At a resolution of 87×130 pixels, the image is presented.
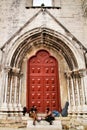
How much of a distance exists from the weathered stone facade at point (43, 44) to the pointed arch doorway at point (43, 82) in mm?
253

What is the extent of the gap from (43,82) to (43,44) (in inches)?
82.8

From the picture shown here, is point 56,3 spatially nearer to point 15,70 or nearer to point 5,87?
point 15,70

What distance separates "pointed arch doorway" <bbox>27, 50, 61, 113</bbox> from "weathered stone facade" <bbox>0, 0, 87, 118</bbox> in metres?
0.25

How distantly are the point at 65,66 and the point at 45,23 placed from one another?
2530mm

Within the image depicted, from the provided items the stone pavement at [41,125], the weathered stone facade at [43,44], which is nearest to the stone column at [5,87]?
the weathered stone facade at [43,44]

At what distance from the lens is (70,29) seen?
9.64 metres

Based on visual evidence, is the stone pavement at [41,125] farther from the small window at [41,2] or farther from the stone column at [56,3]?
the small window at [41,2]

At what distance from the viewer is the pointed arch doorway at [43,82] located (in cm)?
891

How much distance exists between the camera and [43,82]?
919 cm

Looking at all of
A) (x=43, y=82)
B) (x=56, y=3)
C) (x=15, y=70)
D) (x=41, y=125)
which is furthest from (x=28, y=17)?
(x=41, y=125)

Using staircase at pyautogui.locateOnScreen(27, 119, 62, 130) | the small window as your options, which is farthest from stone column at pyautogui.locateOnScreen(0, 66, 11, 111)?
the small window

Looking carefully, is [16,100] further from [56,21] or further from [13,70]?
[56,21]

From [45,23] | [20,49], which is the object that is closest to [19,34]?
[20,49]

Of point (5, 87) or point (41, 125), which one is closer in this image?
point (41, 125)
